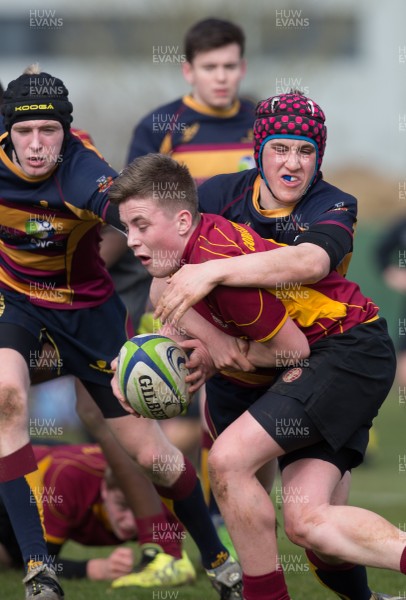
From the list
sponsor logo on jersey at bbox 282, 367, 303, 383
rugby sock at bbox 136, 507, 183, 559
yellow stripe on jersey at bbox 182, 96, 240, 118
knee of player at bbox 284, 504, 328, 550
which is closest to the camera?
knee of player at bbox 284, 504, 328, 550

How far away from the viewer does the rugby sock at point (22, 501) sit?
5406 mm

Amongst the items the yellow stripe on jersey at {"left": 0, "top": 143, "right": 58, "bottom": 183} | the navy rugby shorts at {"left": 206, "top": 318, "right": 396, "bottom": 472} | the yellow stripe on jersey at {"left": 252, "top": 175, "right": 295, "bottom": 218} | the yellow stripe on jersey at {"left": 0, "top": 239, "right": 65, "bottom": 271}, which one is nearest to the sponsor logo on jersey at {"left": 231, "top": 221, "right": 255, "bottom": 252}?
the yellow stripe on jersey at {"left": 252, "top": 175, "right": 295, "bottom": 218}

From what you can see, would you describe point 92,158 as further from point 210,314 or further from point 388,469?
point 388,469

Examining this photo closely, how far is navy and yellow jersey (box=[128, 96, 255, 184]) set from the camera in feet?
25.8

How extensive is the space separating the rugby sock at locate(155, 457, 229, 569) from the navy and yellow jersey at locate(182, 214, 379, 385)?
42.7 inches

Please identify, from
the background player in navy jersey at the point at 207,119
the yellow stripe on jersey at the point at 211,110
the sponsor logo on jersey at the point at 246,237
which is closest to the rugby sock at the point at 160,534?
the sponsor logo on jersey at the point at 246,237

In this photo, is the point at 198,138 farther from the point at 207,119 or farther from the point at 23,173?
the point at 23,173

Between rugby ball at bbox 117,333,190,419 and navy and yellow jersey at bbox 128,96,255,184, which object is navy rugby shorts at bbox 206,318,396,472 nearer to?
rugby ball at bbox 117,333,190,419

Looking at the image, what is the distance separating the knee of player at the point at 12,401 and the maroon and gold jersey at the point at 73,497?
1.17m

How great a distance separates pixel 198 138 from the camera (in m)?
7.96

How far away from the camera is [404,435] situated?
46.9 ft

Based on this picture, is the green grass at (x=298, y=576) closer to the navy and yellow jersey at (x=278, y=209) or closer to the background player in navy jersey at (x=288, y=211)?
the background player in navy jersey at (x=288, y=211)

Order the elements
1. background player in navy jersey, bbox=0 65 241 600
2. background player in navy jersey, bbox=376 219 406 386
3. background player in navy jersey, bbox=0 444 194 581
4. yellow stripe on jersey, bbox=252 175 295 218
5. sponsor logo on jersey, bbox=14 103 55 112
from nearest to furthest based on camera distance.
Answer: yellow stripe on jersey, bbox=252 175 295 218
background player in navy jersey, bbox=0 65 241 600
sponsor logo on jersey, bbox=14 103 55 112
background player in navy jersey, bbox=0 444 194 581
background player in navy jersey, bbox=376 219 406 386

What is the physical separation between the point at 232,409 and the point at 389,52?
114ft
